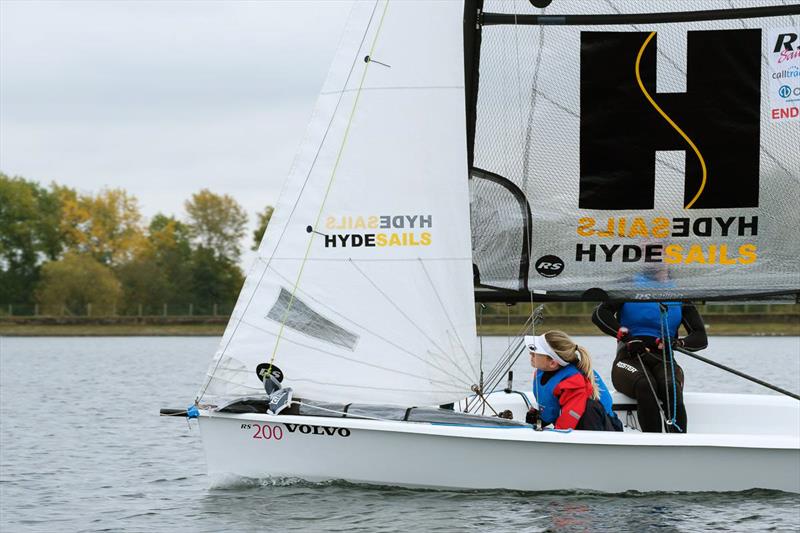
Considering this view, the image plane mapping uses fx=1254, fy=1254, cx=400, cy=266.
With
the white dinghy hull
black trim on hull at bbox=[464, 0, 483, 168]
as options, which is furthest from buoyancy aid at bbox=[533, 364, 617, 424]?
black trim on hull at bbox=[464, 0, 483, 168]

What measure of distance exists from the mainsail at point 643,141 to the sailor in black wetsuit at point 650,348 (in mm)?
485

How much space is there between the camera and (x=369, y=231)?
8.77 meters

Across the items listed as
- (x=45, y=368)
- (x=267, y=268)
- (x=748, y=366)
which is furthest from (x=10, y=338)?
(x=267, y=268)

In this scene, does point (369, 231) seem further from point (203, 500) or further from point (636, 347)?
point (203, 500)

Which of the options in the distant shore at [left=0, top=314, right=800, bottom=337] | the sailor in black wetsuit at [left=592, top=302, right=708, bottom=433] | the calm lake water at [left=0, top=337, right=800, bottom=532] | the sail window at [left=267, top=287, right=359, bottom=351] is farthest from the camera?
the distant shore at [left=0, top=314, right=800, bottom=337]

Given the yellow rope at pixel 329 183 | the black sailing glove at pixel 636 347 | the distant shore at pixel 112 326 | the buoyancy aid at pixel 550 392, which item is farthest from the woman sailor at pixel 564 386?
the distant shore at pixel 112 326

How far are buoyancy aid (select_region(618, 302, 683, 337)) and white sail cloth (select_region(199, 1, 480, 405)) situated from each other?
4.85 feet

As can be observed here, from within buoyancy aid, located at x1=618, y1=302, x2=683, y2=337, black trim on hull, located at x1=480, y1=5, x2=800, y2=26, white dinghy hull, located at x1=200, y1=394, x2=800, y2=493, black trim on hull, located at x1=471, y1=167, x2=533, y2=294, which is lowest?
white dinghy hull, located at x1=200, y1=394, x2=800, y2=493

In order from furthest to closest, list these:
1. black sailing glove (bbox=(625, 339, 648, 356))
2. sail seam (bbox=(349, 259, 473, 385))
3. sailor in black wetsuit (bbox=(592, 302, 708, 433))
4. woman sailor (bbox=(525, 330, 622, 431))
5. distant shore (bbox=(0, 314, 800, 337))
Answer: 1. distant shore (bbox=(0, 314, 800, 337))
2. black sailing glove (bbox=(625, 339, 648, 356))
3. sailor in black wetsuit (bbox=(592, 302, 708, 433))
4. sail seam (bbox=(349, 259, 473, 385))
5. woman sailor (bbox=(525, 330, 622, 431))

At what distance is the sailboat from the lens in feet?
28.5

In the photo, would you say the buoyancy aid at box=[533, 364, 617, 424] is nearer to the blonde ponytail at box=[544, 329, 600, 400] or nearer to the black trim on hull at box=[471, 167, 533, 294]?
the blonde ponytail at box=[544, 329, 600, 400]

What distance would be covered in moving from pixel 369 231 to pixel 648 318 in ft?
7.29

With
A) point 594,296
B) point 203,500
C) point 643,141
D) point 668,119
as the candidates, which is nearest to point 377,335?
point 594,296

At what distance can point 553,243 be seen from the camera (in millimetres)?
8930
